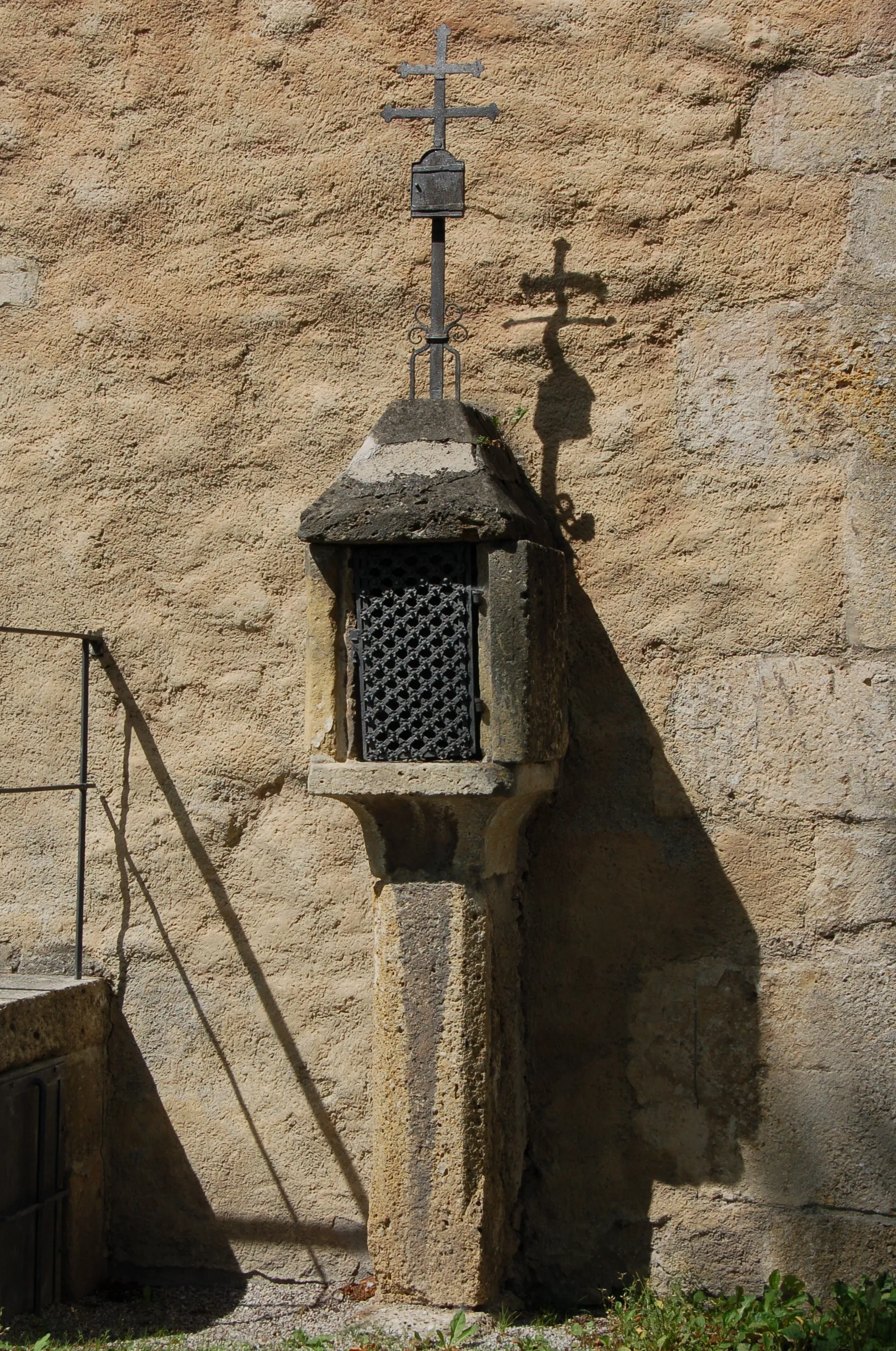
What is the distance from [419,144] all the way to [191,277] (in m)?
0.68

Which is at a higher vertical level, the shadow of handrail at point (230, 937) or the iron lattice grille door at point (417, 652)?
the iron lattice grille door at point (417, 652)

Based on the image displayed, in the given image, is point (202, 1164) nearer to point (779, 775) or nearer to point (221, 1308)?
point (221, 1308)

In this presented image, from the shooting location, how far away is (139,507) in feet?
11.7

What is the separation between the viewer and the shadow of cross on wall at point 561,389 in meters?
3.28

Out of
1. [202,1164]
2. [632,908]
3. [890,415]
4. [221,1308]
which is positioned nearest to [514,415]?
[890,415]

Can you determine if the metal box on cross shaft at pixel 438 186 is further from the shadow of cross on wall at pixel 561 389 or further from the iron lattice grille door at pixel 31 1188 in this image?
the iron lattice grille door at pixel 31 1188

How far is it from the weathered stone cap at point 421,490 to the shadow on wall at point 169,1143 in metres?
1.00

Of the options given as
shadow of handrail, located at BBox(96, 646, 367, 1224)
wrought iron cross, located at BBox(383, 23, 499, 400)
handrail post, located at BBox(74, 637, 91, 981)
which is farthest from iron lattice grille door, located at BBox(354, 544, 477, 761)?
handrail post, located at BBox(74, 637, 91, 981)

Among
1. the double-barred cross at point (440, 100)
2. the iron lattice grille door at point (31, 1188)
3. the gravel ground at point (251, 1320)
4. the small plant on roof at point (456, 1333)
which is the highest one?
the double-barred cross at point (440, 100)

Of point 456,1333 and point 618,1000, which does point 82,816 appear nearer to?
point 618,1000

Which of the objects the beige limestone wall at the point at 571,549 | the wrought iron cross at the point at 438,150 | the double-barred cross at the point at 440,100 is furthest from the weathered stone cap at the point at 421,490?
the double-barred cross at the point at 440,100

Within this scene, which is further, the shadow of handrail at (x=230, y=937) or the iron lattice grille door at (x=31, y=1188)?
the shadow of handrail at (x=230, y=937)

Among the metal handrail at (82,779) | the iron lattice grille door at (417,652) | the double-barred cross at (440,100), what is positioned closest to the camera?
the iron lattice grille door at (417,652)

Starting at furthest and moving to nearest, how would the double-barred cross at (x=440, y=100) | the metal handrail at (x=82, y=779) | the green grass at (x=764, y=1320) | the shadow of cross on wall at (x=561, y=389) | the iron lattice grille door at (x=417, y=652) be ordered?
1. the metal handrail at (x=82, y=779)
2. the shadow of cross on wall at (x=561, y=389)
3. the double-barred cross at (x=440, y=100)
4. the iron lattice grille door at (x=417, y=652)
5. the green grass at (x=764, y=1320)
